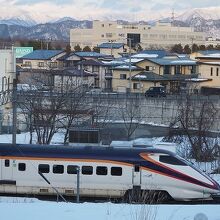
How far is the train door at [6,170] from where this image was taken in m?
11.3

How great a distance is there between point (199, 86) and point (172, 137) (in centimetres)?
1763

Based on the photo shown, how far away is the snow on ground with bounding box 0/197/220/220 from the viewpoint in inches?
273

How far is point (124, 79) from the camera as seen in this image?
3650 centimetres

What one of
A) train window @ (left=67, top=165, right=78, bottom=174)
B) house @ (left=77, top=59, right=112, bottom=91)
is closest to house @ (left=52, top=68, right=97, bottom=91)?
house @ (left=77, top=59, right=112, bottom=91)

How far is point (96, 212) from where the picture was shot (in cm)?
729

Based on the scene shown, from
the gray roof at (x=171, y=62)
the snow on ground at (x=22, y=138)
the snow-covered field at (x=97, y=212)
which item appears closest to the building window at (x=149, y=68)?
the gray roof at (x=171, y=62)

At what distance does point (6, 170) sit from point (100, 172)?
205 centimetres

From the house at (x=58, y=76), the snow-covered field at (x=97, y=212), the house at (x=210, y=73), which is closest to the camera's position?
the snow-covered field at (x=97, y=212)

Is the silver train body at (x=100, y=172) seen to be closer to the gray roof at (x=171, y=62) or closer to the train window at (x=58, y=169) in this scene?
the train window at (x=58, y=169)

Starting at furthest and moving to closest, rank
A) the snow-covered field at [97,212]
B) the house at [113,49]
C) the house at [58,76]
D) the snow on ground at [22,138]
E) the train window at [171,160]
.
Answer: the house at [113,49]
the house at [58,76]
the snow on ground at [22,138]
the train window at [171,160]
the snow-covered field at [97,212]

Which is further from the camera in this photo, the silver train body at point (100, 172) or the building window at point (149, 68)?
the building window at point (149, 68)

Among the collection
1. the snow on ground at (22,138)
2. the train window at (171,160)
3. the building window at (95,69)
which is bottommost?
the snow on ground at (22,138)

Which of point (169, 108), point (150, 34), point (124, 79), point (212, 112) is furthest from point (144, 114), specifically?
point (150, 34)

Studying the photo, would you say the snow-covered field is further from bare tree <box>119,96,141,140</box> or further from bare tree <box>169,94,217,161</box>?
bare tree <box>119,96,141,140</box>
